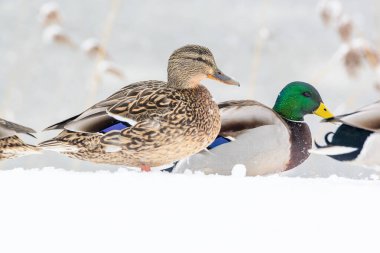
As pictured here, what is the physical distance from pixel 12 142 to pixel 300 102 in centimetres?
163

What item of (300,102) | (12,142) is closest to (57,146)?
(12,142)

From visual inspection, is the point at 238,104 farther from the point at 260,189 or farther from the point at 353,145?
the point at 260,189

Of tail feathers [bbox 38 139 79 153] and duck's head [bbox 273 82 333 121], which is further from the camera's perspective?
duck's head [bbox 273 82 333 121]

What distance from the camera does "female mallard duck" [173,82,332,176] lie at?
3580 millimetres

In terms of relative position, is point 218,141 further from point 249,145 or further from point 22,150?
point 22,150

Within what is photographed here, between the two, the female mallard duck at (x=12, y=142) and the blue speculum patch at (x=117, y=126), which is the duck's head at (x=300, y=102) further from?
the female mallard duck at (x=12, y=142)

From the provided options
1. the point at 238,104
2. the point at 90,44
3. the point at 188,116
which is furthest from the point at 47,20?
the point at 188,116

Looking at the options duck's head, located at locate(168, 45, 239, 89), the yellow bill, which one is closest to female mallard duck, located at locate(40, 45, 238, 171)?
duck's head, located at locate(168, 45, 239, 89)

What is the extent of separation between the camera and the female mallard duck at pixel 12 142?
3.21m

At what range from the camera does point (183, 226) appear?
2172 mm

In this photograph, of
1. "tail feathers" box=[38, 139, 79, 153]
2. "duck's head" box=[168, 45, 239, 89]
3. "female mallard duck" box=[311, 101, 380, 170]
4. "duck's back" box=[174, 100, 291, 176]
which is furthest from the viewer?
"female mallard duck" box=[311, 101, 380, 170]

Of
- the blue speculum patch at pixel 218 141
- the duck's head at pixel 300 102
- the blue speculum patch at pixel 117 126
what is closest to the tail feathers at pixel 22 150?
the blue speculum patch at pixel 117 126

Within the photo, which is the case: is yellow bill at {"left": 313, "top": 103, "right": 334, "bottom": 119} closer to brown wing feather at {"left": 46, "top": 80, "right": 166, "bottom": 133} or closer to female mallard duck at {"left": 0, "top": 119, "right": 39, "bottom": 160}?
brown wing feather at {"left": 46, "top": 80, "right": 166, "bottom": 133}

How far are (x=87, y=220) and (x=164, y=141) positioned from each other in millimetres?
976
